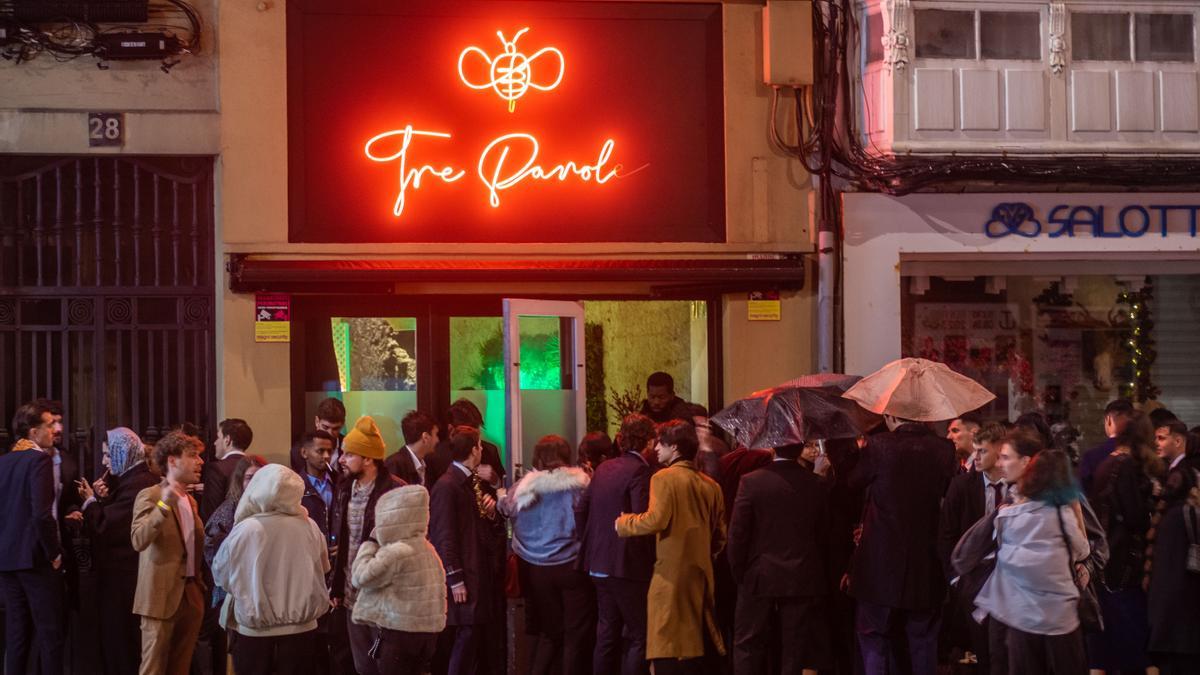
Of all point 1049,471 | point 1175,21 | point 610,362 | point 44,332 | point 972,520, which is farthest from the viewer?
A: point 610,362

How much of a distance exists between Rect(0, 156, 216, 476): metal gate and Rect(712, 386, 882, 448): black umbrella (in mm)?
5326

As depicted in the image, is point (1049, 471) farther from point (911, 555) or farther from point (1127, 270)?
point (1127, 270)

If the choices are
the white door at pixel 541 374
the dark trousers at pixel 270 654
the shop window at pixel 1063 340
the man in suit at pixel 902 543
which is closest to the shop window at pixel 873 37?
the shop window at pixel 1063 340

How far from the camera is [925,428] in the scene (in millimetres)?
10477

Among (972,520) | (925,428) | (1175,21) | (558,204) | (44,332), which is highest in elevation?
(1175,21)

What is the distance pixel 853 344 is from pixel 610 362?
11.3ft

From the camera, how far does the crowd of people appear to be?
9.80 m

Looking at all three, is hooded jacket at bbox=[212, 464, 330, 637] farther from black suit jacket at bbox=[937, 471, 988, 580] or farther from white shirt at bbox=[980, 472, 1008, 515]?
white shirt at bbox=[980, 472, 1008, 515]

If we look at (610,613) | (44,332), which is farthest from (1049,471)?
(44,332)

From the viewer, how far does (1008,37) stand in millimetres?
13922

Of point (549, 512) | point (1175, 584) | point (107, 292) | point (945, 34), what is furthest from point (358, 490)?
point (945, 34)

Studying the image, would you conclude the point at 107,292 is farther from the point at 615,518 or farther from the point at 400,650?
the point at 400,650

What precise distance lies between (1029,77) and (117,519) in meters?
9.28

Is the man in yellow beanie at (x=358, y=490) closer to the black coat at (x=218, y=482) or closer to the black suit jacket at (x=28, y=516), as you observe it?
the black coat at (x=218, y=482)
